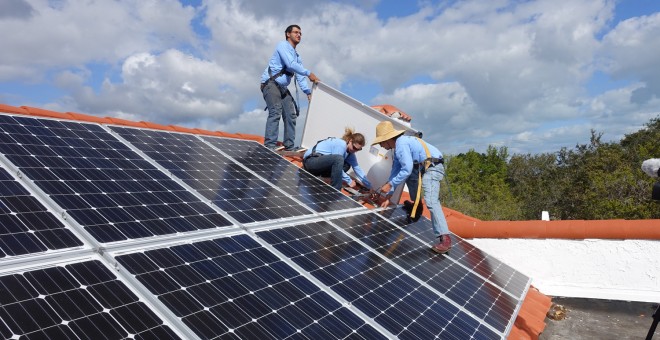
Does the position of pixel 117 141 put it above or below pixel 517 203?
above

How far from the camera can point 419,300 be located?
216 inches

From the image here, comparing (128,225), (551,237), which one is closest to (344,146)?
(551,237)

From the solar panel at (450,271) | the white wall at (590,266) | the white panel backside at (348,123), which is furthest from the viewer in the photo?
the white panel backside at (348,123)

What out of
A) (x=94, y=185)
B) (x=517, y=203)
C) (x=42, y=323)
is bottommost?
(x=517, y=203)

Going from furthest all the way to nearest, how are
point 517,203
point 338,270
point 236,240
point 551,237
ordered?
point 517,203 → point 551,237 → point 338,270 → point 236,240

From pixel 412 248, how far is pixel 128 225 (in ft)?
13.5

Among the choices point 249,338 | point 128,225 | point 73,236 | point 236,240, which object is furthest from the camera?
point 236,240

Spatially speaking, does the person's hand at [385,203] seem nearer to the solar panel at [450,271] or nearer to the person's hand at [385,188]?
the person's hand at [385,188]

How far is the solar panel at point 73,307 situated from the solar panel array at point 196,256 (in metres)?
0.01

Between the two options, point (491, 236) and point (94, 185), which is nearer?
point (94, 185)

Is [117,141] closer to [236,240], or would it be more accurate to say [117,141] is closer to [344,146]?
[236,240]

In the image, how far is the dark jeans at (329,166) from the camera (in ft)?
29.4

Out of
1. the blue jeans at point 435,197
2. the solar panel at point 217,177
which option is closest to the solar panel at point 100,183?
the solar panel at point 217,177

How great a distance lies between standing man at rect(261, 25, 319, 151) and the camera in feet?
32.6
